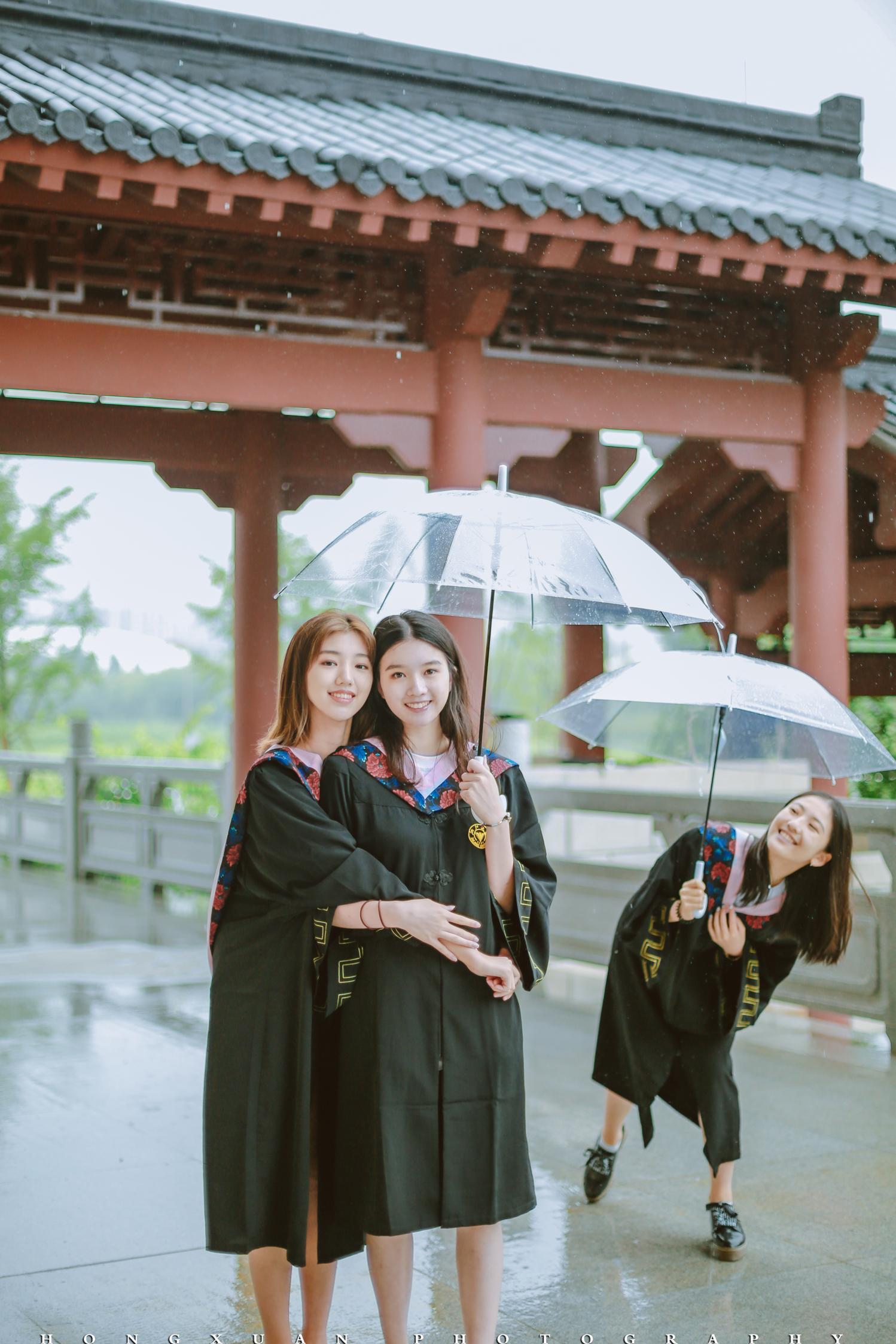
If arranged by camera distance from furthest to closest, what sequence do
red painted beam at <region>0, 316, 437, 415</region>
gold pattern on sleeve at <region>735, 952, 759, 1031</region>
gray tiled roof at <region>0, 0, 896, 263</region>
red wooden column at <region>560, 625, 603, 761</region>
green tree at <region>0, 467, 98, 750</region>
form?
1. green tree at <region>0, 467, 98, 750</region>
2. red wooden column at <region>560, 625, 603, 761</region>
3. red painted beam at <region>0, 316, 437, 415</region>
4. gray tiled roof at <region>0, 0, 896, 263</region>
5. gold pattern on sleeve at <region>735, 952, 759, 1031</region>

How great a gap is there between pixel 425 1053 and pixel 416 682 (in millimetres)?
706

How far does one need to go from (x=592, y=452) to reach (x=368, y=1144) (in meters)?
5.90

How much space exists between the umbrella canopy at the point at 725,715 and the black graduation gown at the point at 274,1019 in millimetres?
1109

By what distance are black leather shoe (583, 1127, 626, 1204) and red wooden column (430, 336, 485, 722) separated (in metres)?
2.48

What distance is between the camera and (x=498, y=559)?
2.67m

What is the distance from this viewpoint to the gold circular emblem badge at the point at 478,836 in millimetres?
2576

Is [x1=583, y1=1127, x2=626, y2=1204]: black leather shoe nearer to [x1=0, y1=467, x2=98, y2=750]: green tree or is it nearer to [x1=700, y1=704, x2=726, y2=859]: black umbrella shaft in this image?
[x1=700, y1=704, x2=726, y2=859]: black umbrella shaft

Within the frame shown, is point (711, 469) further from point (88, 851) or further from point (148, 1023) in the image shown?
point (88, 851)

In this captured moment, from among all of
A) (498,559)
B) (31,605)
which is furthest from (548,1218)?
(31,605)

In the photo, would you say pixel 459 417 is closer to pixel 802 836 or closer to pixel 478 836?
pixel 802 836

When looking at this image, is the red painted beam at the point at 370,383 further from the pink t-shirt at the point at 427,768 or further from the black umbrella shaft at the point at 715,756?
the pink t-shirt at the point at 427,768

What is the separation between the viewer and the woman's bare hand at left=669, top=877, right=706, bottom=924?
3369mm

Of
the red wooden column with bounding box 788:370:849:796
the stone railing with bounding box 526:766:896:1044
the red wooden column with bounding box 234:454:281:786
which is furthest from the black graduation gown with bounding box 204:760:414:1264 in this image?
the red wooden column with bounding box 234:454:281:786

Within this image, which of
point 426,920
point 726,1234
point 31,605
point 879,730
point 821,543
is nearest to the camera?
point 426,920
